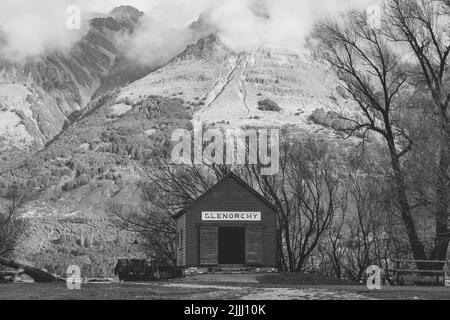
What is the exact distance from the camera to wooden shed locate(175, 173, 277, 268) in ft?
150

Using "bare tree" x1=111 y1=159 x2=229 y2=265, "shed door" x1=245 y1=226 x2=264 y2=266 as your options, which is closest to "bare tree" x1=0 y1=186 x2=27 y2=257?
"bare tree" x1=111 y1=159 x2=229 y2=265

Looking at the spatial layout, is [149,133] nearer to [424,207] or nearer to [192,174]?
[192,174]

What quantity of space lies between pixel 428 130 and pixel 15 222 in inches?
1586

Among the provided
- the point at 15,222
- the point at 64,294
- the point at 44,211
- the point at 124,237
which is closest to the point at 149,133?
the point at 44,211

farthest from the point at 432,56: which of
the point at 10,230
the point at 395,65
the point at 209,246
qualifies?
the point at 10,230

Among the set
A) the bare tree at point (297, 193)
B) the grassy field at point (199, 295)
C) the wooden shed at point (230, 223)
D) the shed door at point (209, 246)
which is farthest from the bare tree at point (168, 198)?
the grassy field at point (199, 295)

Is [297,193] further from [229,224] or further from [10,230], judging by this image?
[10,230]

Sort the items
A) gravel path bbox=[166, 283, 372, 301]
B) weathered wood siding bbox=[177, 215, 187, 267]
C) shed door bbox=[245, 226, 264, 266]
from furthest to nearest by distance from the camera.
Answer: weathered wood siding bbox=[177, 215, 187, 267] → shed door bbox=[245, 226, 264, 266] → gravel path bbox=[166, 283, 372, 301]

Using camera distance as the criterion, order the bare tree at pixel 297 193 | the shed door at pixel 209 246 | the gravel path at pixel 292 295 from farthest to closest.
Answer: the bare tree at pixel 297 193 → the shed door at pixel 209 246 → the gravel path at pixel 292 295

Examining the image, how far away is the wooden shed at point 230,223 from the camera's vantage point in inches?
1804

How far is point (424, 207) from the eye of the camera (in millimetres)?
38594

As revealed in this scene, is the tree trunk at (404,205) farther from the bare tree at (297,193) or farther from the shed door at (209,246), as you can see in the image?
the bare tree at (297,193)

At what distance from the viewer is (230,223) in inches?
1813

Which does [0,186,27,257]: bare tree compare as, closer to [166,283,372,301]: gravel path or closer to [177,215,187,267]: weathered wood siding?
[177,215,187,267]: weathered wood siding
